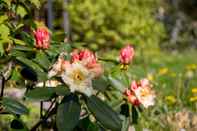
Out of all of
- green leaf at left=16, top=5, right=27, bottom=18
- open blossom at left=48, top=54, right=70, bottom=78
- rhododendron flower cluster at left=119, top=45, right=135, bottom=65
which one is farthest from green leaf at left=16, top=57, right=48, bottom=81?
green leaf at left=16, top=5, right=27, bottom=18

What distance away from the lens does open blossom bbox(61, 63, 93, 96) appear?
2.60 m

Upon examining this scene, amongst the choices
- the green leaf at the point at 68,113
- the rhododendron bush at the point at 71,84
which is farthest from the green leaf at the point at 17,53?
the green leaf at the point at 68,113

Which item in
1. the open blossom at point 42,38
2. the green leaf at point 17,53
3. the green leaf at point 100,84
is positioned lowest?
the green leaf at point 100,84

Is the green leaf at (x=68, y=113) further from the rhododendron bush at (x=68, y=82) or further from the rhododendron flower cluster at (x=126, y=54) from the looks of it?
the rhododendron flower cluster at (x=126, y=54)

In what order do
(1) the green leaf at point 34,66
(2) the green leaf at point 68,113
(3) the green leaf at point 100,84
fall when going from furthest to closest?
1. (1) the green leaf at point 34,66
2. (3) the green leaf at point 100,84
3. (2) the green leaf at point 68,113

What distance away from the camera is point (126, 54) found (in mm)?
2943

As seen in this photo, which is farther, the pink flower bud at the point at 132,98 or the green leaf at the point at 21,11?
the green leaf at the point at 21,11

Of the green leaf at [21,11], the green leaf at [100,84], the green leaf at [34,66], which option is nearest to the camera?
the green leaf at [100,84]

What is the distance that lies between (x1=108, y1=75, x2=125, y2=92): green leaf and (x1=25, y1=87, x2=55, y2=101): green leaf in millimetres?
354

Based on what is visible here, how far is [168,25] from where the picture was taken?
18.3 meters

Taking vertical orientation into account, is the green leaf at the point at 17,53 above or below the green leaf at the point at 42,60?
above

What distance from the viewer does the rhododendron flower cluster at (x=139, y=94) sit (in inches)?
114

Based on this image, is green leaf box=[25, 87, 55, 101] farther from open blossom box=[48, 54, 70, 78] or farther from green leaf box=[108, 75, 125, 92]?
green leaf box=[108, 75, 125, 92]

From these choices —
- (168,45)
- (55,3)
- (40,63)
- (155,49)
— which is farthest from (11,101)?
(168,45)
